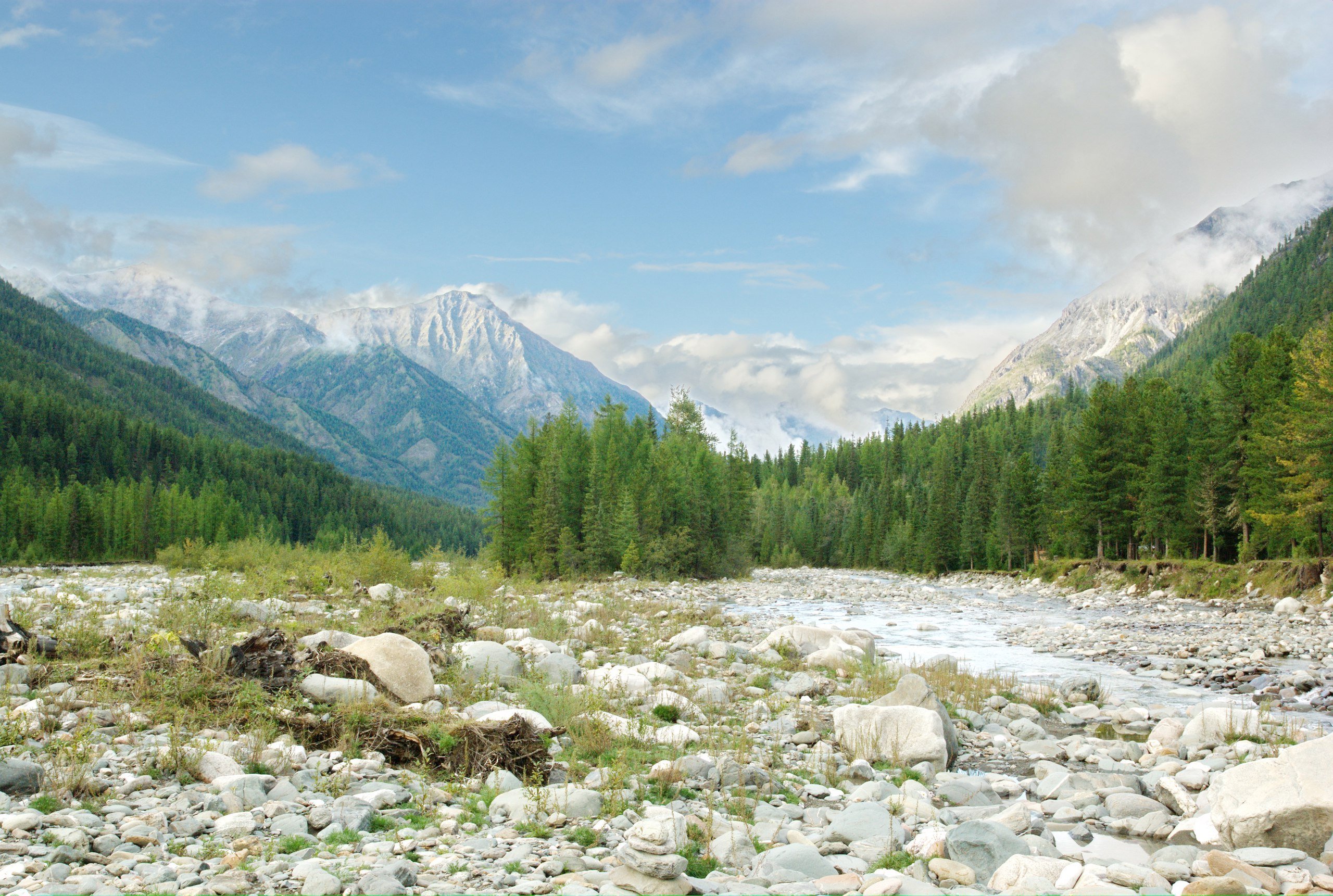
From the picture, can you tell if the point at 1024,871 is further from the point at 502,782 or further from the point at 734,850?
the point at 502,782

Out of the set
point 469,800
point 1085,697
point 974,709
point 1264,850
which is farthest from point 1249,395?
point 469,800

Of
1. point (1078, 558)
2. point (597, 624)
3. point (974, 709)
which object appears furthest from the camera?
point (1078, 558)

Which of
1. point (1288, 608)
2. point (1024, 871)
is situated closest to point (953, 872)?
point (1024, 871)

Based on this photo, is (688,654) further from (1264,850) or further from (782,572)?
(782,572)

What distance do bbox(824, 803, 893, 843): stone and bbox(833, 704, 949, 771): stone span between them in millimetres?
2422

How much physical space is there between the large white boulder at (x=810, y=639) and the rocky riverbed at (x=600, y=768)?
0.74 m

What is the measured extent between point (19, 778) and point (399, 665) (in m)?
4.24

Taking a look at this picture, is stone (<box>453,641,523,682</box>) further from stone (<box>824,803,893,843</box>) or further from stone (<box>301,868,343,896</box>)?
stone (<box>301,868,343,896</box>)

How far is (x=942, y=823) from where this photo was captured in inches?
272

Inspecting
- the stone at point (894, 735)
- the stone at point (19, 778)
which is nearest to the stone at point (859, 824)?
the stone at point (894, 735)

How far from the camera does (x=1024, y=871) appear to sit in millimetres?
5523

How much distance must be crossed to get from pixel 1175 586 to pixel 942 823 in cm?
4026

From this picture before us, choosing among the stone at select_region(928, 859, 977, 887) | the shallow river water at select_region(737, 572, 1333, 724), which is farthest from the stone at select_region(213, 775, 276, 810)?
the shallow river water at select_region(737, 572, 1333, 724)

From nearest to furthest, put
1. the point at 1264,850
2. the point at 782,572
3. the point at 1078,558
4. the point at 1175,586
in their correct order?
the point at 1264,850
the point at 1175,586
the point at 1078,558
the point at 782,572
